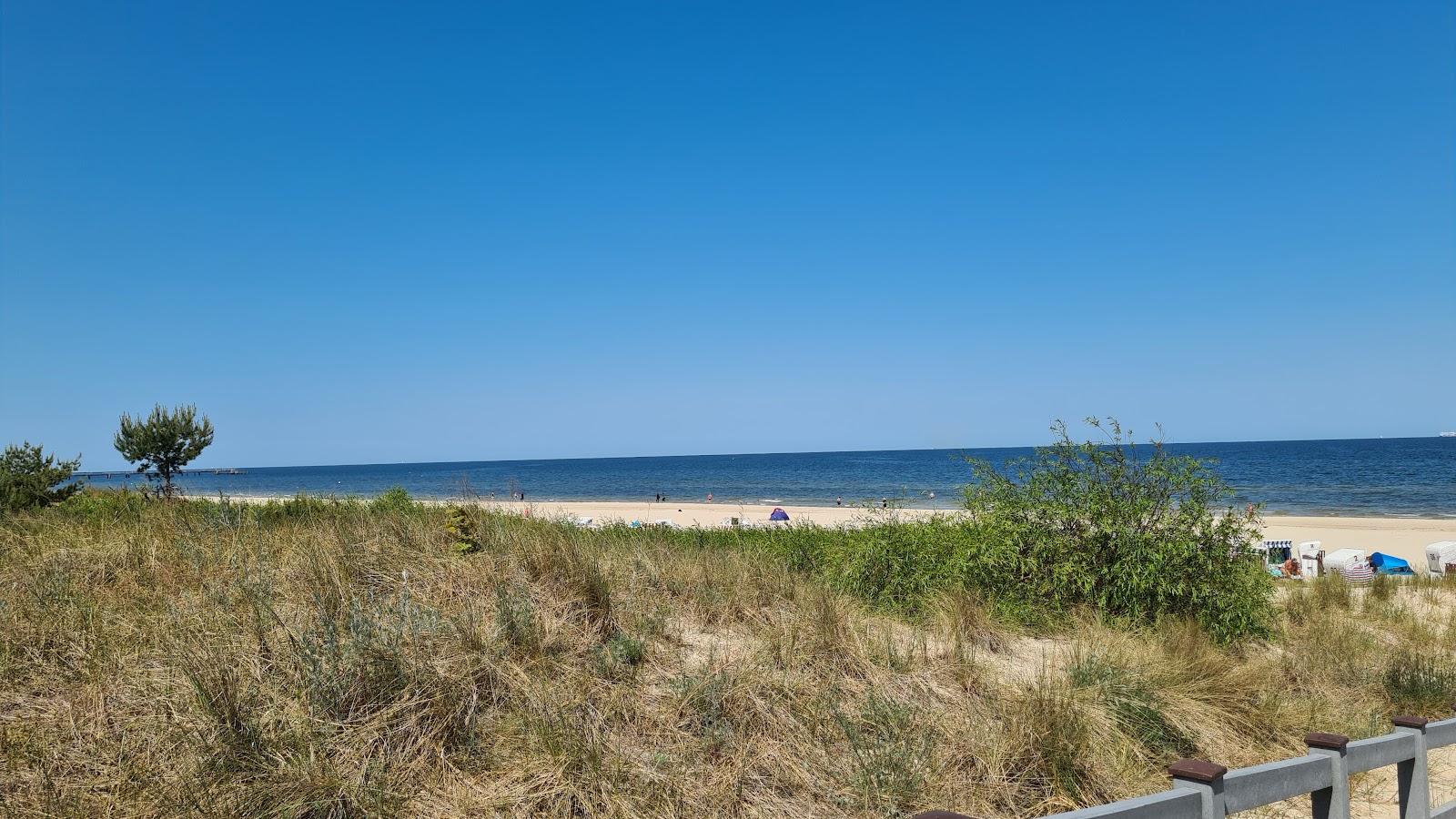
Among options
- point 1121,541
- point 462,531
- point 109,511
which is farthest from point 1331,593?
point 109,511

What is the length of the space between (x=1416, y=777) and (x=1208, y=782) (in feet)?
6.47

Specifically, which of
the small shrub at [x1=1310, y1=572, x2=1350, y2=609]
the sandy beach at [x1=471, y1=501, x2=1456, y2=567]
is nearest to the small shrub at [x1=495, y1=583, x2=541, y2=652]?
the small shrub at [x1=1310, y1=572, x2=1350, y2=609]

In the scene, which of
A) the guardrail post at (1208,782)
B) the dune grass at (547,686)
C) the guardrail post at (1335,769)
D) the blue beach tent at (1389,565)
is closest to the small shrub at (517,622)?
the dune grass at (547,686)

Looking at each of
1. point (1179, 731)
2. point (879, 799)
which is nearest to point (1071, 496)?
point (1179, 731)

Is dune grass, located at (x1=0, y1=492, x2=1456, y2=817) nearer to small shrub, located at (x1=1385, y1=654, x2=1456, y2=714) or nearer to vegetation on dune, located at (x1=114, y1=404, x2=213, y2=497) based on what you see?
small shrub, located at (x1=1385, y1=654, x2=1456, y2=714)

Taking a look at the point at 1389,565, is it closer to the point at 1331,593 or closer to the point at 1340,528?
the point at 1331,593

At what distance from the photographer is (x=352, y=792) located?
3.90m

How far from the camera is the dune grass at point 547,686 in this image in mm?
4094

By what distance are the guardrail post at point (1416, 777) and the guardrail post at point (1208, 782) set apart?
5.74 feet

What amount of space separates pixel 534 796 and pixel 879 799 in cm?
182

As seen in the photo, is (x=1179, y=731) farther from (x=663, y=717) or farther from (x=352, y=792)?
(x=352, y=792)

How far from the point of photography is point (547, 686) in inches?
193

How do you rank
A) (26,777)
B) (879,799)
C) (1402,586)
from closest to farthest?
(26,777) → (879,799) → (1402,586)

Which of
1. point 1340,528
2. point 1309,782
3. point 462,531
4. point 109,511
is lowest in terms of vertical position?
point 1340,528
